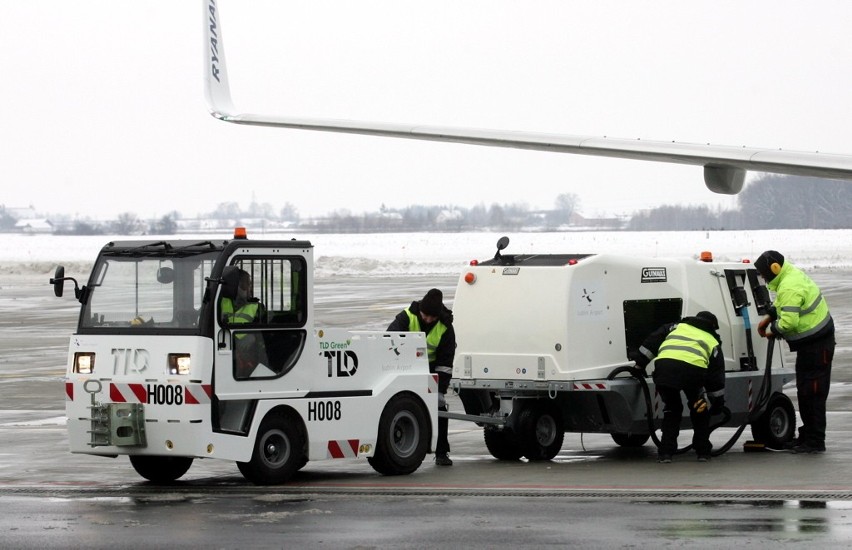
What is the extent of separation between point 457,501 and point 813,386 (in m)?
4.67

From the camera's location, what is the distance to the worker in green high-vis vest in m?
13.1

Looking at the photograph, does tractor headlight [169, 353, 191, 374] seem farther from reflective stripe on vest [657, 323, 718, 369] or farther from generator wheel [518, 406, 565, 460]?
reflective stripe on vest [657, 323, 718, 369]

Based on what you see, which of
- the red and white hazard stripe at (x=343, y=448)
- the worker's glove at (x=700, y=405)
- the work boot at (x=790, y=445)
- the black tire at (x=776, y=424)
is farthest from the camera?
the black tire at (x=776, y=424)

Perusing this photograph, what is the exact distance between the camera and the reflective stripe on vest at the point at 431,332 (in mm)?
13242

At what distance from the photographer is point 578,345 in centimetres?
1281

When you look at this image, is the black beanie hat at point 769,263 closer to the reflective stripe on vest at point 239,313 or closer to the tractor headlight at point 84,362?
the reflective stripe on vest at point 239,313

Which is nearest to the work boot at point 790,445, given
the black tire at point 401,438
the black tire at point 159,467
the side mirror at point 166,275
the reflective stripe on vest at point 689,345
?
the reflective stripe on vest at point 689,345

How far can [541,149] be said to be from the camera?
46.9ft

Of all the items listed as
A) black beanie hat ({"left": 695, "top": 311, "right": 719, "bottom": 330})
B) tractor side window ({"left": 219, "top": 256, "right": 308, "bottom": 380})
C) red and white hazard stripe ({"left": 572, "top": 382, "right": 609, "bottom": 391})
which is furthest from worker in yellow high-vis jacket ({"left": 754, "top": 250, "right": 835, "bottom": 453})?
tractor side window ({"left": 219, "top": 256, "right": 308, "bottom": 380})

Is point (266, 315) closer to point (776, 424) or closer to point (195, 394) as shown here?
point (195, 394)

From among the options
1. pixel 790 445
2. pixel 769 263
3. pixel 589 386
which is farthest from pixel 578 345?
pixel 790 445

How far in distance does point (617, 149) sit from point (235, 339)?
436cm

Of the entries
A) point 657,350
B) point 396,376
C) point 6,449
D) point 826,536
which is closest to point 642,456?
point 657,350

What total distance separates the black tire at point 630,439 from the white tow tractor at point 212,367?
3263 millimetres
